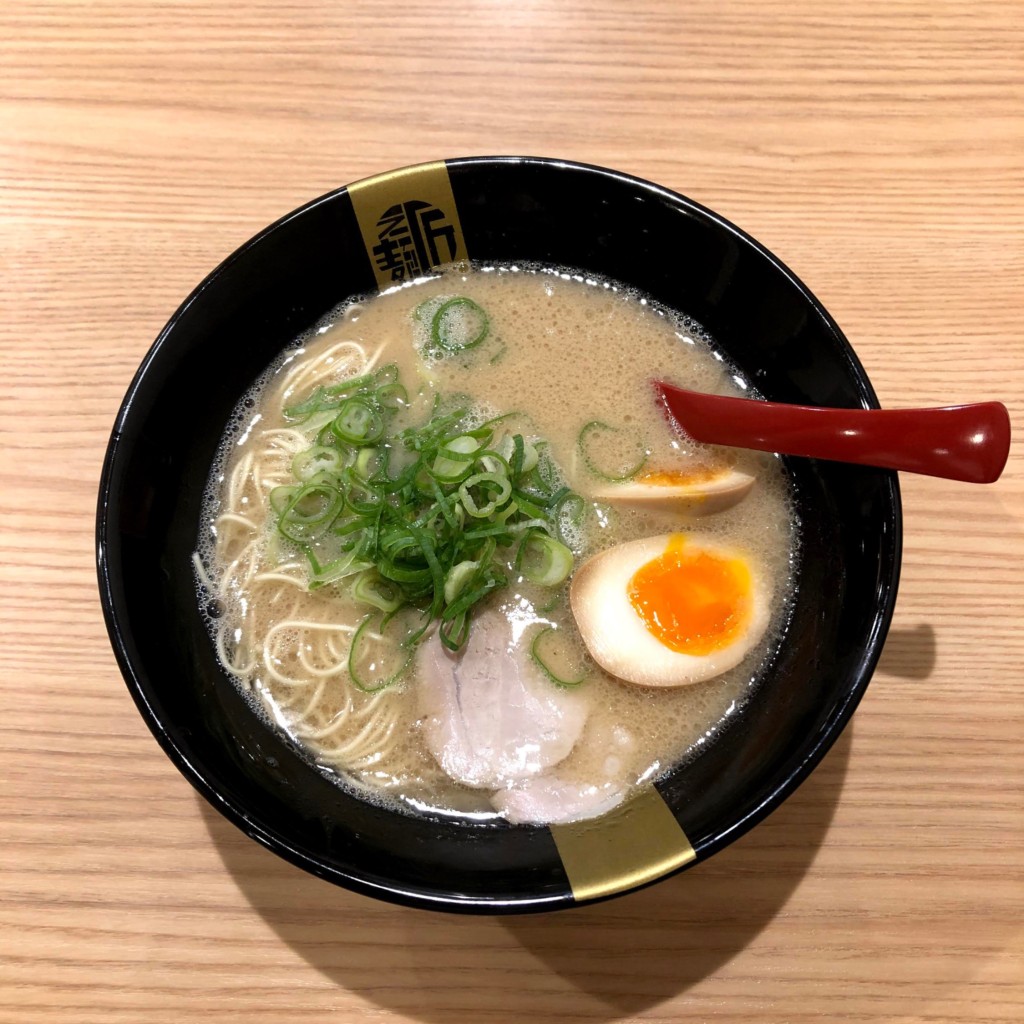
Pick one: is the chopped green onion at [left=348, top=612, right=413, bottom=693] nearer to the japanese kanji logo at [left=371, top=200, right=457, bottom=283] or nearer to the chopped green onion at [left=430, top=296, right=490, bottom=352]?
the chopped green onion at [left=430, top=296, right=490, bottom=352]

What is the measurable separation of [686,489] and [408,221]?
0.72m

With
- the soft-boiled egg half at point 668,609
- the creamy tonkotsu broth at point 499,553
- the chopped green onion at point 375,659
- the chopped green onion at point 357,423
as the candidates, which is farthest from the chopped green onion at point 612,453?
the chopped green onion at point 375,659

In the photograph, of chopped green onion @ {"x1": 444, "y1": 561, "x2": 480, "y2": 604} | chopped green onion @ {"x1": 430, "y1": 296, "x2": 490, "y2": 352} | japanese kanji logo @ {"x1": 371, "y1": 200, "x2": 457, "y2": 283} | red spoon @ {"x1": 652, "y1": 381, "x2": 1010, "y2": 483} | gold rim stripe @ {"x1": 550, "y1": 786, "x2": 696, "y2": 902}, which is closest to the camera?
gold rim stripe @ {"x1": 550, "y1": 786, "x2": 696, "y2": 902}

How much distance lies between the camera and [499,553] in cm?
149

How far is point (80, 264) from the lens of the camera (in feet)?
5.54

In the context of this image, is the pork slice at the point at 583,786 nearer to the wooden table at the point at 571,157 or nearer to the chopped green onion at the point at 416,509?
the wooden table at the point at 571,157

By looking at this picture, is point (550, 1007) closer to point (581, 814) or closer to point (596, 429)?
point (581, 814)

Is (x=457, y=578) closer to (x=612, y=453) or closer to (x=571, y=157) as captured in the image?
(x=612, y=453)

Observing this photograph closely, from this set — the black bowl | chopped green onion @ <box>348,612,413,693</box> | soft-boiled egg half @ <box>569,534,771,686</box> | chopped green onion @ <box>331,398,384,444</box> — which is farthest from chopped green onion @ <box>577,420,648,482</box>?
chopped green onion @ <box>348,612,413,693</box>

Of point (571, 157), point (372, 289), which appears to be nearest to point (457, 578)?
point (372, 289)

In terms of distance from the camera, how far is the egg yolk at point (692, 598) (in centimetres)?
141

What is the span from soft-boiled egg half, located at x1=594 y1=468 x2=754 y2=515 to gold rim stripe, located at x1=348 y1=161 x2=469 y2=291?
58 centimetres

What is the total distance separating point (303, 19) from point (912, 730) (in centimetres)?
197

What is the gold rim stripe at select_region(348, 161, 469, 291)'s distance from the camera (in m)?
1.41
